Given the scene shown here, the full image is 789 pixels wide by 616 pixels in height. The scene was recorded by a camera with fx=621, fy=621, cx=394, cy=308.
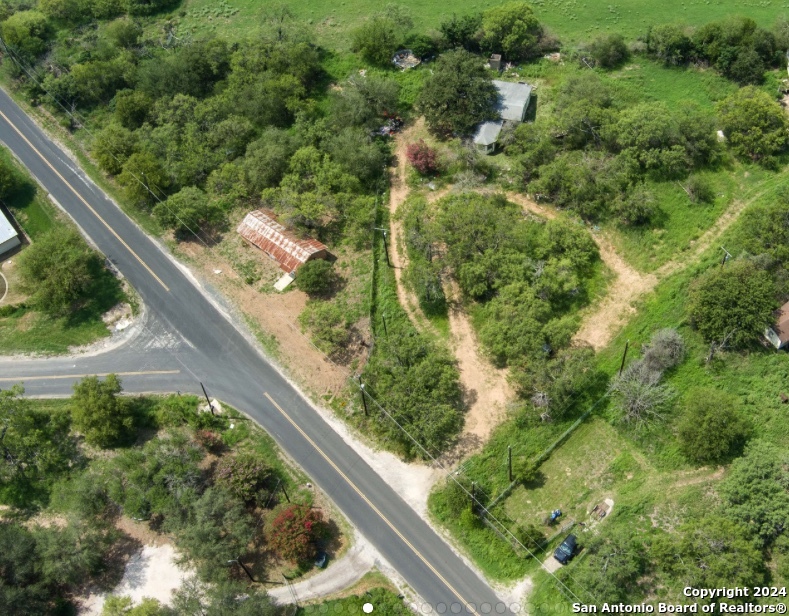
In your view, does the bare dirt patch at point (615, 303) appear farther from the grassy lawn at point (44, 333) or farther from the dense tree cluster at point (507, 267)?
the grassy lawn at point (44, 333)

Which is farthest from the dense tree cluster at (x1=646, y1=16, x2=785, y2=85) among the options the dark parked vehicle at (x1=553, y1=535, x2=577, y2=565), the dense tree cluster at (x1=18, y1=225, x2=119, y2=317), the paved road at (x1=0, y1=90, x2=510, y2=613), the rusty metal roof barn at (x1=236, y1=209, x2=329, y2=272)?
the dense tree cluster at (x1=18, y1=225, x2=119, y2=317)

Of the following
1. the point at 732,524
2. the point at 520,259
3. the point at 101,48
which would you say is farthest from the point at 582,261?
the point at 101,48

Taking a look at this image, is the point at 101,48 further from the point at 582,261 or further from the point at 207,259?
the point at 582,261

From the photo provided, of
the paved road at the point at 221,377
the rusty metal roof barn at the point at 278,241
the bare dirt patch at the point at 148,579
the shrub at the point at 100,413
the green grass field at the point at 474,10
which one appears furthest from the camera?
the green grass field at the point at 474,10

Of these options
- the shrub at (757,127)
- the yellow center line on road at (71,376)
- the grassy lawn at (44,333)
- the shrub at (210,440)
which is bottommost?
the shrub at (210,440)

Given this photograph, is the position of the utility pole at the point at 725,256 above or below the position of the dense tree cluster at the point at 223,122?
below

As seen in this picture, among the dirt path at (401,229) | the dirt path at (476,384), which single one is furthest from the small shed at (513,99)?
the dirt path at (476,384)
